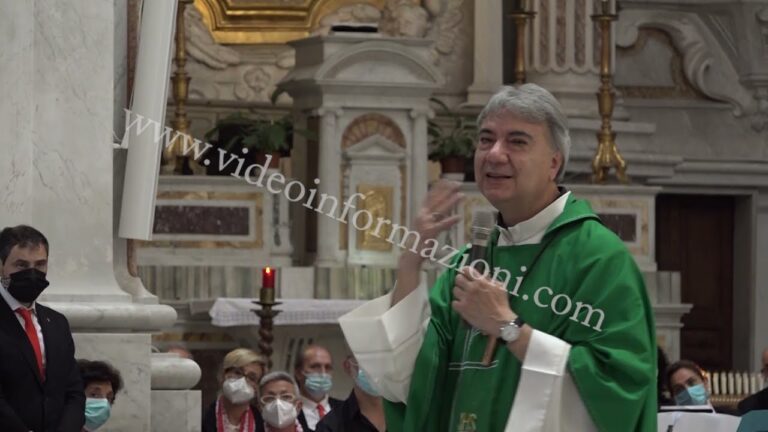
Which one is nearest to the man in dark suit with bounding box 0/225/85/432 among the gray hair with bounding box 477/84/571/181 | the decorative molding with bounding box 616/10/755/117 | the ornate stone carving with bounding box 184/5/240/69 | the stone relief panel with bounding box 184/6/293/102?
the gray hair with bounding box 477/84/571/181

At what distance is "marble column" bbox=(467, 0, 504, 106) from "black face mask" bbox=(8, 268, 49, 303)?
1187cm

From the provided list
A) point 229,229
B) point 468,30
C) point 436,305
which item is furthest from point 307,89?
point 436,305

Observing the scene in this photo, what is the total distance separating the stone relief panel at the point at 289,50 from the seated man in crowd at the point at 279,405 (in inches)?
341

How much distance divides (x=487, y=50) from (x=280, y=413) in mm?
9734

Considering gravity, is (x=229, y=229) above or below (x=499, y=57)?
below

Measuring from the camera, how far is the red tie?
8.07 m

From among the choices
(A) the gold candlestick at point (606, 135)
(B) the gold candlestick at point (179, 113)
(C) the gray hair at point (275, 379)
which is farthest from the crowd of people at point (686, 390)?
(A) the gold candlestick at point (606, 135)

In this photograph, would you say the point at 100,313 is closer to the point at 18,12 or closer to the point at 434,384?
the point at 18,12

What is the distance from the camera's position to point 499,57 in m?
19.8

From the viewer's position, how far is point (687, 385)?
11.5m

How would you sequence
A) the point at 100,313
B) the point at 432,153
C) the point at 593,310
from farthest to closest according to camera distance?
the point at 432,153 < the point at 100,313 < the point at 593,310

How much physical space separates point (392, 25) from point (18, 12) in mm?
11020

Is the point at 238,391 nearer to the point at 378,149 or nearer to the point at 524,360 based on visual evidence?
the point at 524,360

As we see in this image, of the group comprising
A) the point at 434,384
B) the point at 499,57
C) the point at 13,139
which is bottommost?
the point at 434,384
